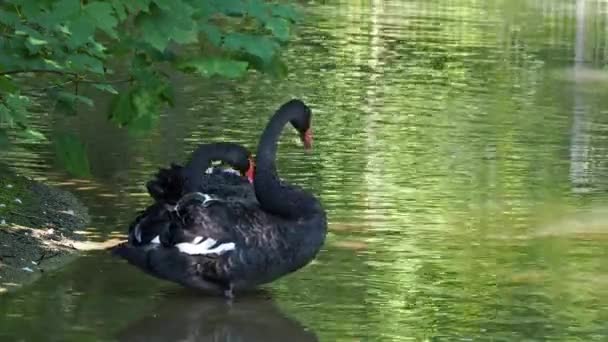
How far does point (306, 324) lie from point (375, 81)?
35.5 feet

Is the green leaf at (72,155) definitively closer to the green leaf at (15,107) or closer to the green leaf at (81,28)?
the green leaf at (15,107)

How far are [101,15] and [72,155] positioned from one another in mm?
2030

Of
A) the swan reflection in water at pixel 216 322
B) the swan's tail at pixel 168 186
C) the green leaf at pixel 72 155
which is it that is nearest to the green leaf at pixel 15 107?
the green leaf at pixel 72 155

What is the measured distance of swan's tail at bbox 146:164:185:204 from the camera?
8.43 m

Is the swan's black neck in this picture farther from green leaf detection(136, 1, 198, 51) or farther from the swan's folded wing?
green leaf detection(136, 1, 198, 51)

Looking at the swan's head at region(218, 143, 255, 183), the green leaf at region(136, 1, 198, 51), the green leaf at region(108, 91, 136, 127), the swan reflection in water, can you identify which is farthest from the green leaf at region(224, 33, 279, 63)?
the swan reflection in water

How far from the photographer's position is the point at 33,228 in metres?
9.52

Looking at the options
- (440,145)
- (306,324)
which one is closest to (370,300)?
(306,324)

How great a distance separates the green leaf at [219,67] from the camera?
752 cm

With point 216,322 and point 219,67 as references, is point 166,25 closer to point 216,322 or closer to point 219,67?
point 219,67

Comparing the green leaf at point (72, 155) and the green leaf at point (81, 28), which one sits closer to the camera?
the green leaf at point (81, 28)

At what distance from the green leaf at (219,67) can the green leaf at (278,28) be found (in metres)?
0.28

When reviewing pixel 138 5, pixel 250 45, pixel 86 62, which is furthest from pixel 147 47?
pixel 138 5

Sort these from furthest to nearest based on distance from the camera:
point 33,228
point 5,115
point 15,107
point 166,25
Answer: point 33,228 → point 15,107 → point 5,115 → point 166,25
